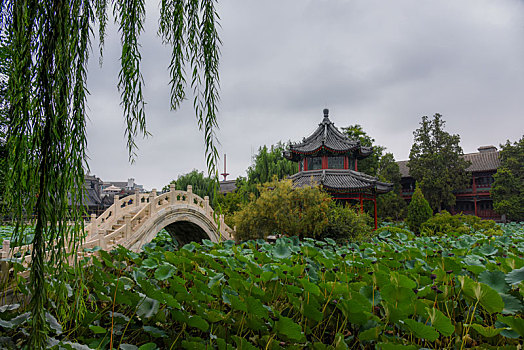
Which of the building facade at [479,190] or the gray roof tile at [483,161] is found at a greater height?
the gray roof tile at [483,161]

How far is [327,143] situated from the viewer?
44.9ft

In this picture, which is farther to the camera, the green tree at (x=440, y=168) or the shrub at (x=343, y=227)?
the green tree at (x=440, y=168)

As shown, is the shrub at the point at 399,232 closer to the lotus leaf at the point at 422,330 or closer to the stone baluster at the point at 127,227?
the stone baluster at the point at 127,227

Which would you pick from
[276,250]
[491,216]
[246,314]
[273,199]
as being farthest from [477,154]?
[246,314]

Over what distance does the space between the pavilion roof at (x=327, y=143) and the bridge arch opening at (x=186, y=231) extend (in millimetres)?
6460

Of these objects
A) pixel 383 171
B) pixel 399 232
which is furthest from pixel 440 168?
pixel 399 232

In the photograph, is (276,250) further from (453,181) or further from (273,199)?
(453,181)

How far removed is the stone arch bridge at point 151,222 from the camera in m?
5.78

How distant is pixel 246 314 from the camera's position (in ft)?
5.64

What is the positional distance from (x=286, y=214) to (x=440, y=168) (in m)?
14.4

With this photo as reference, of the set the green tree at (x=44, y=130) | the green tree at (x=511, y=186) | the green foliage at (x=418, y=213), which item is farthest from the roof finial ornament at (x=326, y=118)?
the green tree at (x=44, y=130)

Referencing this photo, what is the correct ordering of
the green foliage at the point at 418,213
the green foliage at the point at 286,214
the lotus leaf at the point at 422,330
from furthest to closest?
the green foliage at the point at 418,213
the green foliage at the point at 286,214
the lotus leaf at the point at 422,330

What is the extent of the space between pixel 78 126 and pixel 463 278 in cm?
184

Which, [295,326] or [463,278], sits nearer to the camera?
[295,326]
